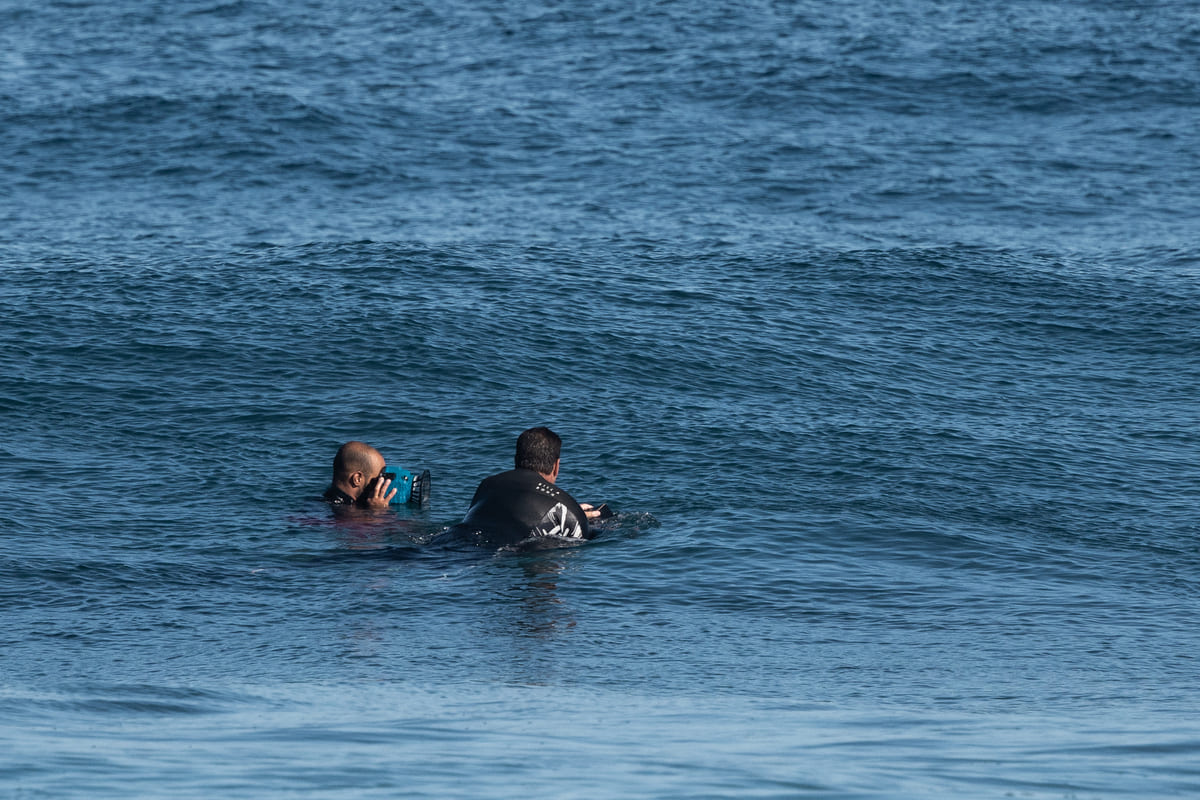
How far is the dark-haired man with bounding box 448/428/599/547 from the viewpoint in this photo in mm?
12906

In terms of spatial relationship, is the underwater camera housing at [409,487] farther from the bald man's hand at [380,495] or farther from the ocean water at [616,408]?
the ocean water at [616,408]

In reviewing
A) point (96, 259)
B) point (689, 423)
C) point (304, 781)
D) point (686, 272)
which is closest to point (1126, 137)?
point (686, 272)

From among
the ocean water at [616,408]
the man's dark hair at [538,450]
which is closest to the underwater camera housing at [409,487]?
the ocean water at [616,408]

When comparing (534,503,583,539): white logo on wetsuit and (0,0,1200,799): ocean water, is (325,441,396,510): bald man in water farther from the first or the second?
(534,503,583,539): white logo on wetsuit

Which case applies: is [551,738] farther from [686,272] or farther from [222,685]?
[686,272]

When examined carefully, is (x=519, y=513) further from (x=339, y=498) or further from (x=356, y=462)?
(x=339, y=498)

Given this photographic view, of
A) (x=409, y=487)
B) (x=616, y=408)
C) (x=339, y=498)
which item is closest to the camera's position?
(x=409, y=487)

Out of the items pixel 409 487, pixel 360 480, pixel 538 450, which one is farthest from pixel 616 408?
pixel 538 450

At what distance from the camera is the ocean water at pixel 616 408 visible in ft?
28.3

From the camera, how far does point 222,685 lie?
966 centimetres

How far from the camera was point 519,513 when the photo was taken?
12.9 m

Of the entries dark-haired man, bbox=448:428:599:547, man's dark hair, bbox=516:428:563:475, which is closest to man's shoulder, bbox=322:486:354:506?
dark-haired man, bbox=448:428:599:547

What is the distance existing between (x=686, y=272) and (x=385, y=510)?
11.7 metres

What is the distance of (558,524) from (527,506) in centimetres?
35
